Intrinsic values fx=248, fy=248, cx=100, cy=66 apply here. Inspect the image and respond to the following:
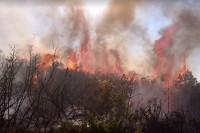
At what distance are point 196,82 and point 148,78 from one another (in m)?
11.0

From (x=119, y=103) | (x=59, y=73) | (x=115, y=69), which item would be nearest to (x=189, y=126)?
(x=119, y=103)

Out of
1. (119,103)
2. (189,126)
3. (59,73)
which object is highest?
(59,73)

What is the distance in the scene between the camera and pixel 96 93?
23.2 meters

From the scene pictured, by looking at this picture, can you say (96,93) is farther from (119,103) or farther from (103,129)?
(103,129)

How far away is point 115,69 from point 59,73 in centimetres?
2207

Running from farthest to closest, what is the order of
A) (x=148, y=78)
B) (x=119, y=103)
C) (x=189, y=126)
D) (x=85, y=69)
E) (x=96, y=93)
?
(x=148, y=78), (x=85, y=69), (x=189, y=126), (x=96, y=93), (x=119, y=103)

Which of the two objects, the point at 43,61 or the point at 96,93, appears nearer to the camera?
the point at 96,93

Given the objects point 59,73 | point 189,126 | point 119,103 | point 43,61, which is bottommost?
point 189,126

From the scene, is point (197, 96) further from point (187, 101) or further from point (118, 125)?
point (118, 125)

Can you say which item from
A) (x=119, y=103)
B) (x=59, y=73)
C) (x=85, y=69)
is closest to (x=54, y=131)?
(x=119, y=103)

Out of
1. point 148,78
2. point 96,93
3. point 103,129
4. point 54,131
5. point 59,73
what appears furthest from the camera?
point 148,78

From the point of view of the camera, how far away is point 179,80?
56812 mm

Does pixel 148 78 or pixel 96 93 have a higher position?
pixel 148 78

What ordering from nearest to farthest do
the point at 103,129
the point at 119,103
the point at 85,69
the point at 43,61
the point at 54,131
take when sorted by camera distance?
the point at 103,129, the point at 54,131, the point at 119,103, the point at 43,61, the point at 85,69
